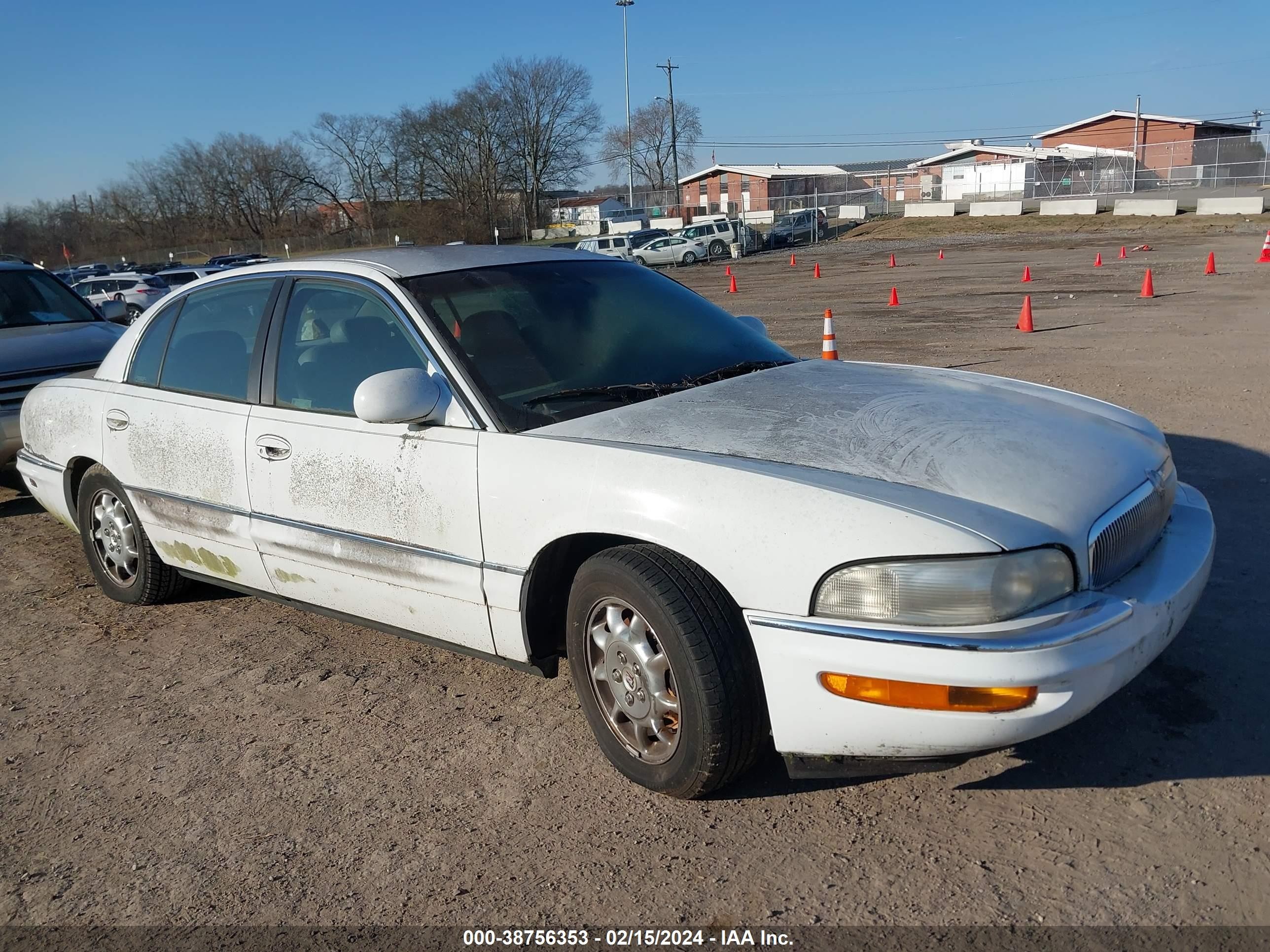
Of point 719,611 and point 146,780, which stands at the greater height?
point 719,611

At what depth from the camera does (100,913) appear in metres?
2.69

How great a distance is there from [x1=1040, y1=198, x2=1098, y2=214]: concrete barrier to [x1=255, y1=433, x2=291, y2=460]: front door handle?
141 feet

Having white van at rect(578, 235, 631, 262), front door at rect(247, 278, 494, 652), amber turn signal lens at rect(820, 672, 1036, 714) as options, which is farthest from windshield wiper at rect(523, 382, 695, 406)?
white van at rect(578, 235, 631, 262)

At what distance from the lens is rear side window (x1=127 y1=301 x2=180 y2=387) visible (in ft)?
15.4

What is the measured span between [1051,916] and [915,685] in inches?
24.3

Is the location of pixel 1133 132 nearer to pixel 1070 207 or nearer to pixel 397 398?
pixel 1070 207

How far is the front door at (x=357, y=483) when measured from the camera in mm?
3354

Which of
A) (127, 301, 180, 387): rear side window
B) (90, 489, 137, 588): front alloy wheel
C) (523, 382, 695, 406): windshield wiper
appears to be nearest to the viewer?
(523, 382, 695, 406): windshield wiper

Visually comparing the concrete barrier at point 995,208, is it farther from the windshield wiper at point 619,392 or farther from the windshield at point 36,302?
the windshield wiper at point 619,392

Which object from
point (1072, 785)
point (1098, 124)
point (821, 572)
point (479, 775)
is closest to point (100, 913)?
point (479, 775)

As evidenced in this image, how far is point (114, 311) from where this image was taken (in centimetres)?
826

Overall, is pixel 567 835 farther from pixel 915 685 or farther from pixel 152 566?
pixel 152 566

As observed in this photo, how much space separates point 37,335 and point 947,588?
24.0 feet

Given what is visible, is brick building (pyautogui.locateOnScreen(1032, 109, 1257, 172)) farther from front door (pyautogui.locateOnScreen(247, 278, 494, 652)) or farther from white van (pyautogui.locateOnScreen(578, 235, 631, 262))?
front door (pyautogui.locateOnScreen(247, 278, 494, 652))
